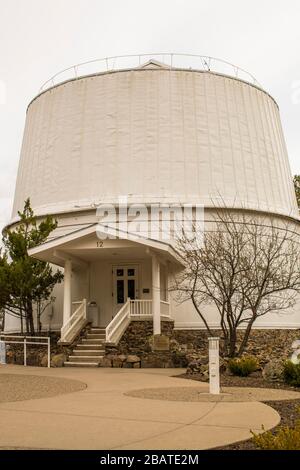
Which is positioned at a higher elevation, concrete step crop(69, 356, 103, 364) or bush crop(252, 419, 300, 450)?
concrete step crop(69, 356, 103, 364)

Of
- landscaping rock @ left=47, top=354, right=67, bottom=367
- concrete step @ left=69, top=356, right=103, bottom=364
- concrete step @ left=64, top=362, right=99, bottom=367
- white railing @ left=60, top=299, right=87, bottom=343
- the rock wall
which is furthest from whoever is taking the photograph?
white railing @ left=60, top=299, right=87, bottom=343

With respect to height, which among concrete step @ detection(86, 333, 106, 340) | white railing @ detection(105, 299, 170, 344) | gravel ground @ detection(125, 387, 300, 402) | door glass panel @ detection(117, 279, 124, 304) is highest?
door glass panel @ detection(117, 279, 124, 304)

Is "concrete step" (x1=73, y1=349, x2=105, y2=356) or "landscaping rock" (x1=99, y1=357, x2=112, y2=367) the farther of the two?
"concrete step" (x1=73, y1=349, x2=105, y2=356)

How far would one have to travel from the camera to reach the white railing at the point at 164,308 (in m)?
20.5

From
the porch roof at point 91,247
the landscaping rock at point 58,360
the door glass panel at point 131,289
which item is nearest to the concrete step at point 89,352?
the landscaping rock at point 58,360

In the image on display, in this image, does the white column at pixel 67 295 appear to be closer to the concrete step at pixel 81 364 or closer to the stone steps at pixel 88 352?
the stone steps at pixel 88 352

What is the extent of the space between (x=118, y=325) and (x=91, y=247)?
2808mm

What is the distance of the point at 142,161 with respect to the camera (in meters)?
24.1

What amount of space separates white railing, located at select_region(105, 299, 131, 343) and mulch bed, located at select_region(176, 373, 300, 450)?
4.00m

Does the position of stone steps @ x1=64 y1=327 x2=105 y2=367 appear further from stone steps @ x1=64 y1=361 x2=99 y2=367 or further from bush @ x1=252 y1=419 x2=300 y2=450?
bush @ x1=252 y1=419 x2=300 y2=450

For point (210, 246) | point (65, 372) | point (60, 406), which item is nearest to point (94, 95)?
point (210, 246)

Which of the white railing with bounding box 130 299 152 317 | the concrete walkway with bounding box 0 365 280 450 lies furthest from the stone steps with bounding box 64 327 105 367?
the concrete walkway with bounding box 0 365 280 450

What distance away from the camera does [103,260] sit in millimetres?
22406

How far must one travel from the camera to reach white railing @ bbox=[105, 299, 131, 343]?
702 inches
